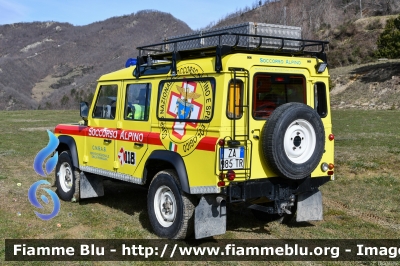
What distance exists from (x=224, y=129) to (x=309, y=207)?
2136 mm

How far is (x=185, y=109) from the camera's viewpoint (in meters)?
6.45

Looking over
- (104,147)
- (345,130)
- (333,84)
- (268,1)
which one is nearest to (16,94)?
(268,1)

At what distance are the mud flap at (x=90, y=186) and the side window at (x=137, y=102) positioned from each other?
1747mm

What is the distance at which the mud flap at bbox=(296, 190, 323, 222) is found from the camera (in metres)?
7.04

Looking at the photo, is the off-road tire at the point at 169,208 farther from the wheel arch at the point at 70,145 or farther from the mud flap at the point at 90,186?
the wheel arch at the point at 70,145

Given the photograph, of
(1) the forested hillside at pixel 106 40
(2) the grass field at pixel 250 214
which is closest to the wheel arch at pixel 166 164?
(2) the grass field at pixel 250 214

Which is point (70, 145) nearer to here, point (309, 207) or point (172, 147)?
point (172, 147)

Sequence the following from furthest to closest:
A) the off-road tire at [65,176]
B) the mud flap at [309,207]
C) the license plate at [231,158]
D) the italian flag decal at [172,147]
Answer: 1. the off-road tire at [65,176]
2. the mud flap at [309,207]
3. the italian flag decal at [172,147]
4. the license plate at [231,158]

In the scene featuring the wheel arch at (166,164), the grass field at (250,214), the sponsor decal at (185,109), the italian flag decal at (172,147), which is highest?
the sponsor decal at (185,109)

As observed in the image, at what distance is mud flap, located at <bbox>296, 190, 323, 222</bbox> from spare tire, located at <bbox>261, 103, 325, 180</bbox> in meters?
0.83

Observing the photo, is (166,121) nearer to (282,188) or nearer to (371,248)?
(282,188)

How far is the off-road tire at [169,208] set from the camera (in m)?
6.27

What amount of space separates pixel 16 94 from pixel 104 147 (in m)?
102

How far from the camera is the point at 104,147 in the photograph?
26.3 ft
